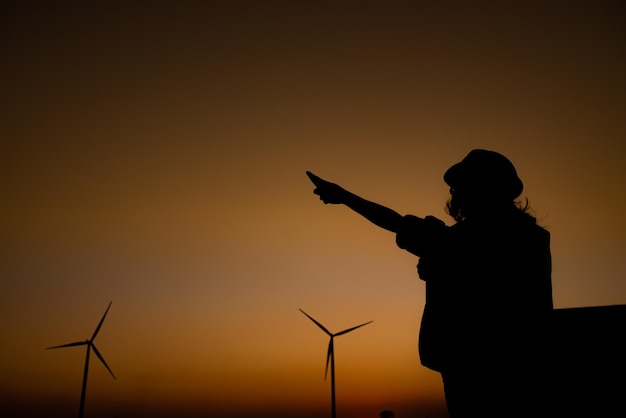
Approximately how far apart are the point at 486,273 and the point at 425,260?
43 cm

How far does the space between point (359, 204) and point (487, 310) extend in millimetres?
1303

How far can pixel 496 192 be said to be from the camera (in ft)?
13.5

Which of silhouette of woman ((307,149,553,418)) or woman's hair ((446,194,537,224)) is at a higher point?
woman's hair ((446,194,537,224))

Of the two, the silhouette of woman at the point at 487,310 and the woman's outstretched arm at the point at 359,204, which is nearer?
the silhouette of woman at the point at 487,310

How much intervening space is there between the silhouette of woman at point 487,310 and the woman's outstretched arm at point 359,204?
0.51ft

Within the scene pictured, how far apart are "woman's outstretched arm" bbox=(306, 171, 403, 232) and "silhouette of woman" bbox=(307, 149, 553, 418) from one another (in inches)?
6.2

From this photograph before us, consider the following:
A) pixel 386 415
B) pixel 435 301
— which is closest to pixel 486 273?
pixel 435 301

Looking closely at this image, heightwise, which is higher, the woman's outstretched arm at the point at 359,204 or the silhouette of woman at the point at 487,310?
the woman's outstretched arm at the point at 359,204

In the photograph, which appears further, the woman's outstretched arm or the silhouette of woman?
the woman's outstretched arm

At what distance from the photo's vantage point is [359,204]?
435 cm

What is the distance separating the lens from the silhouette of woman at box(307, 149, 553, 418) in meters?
3.60

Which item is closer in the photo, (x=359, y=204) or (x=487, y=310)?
(x=487, y=310)

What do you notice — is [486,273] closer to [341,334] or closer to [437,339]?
[437,339]

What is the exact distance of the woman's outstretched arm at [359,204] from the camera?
415cm
